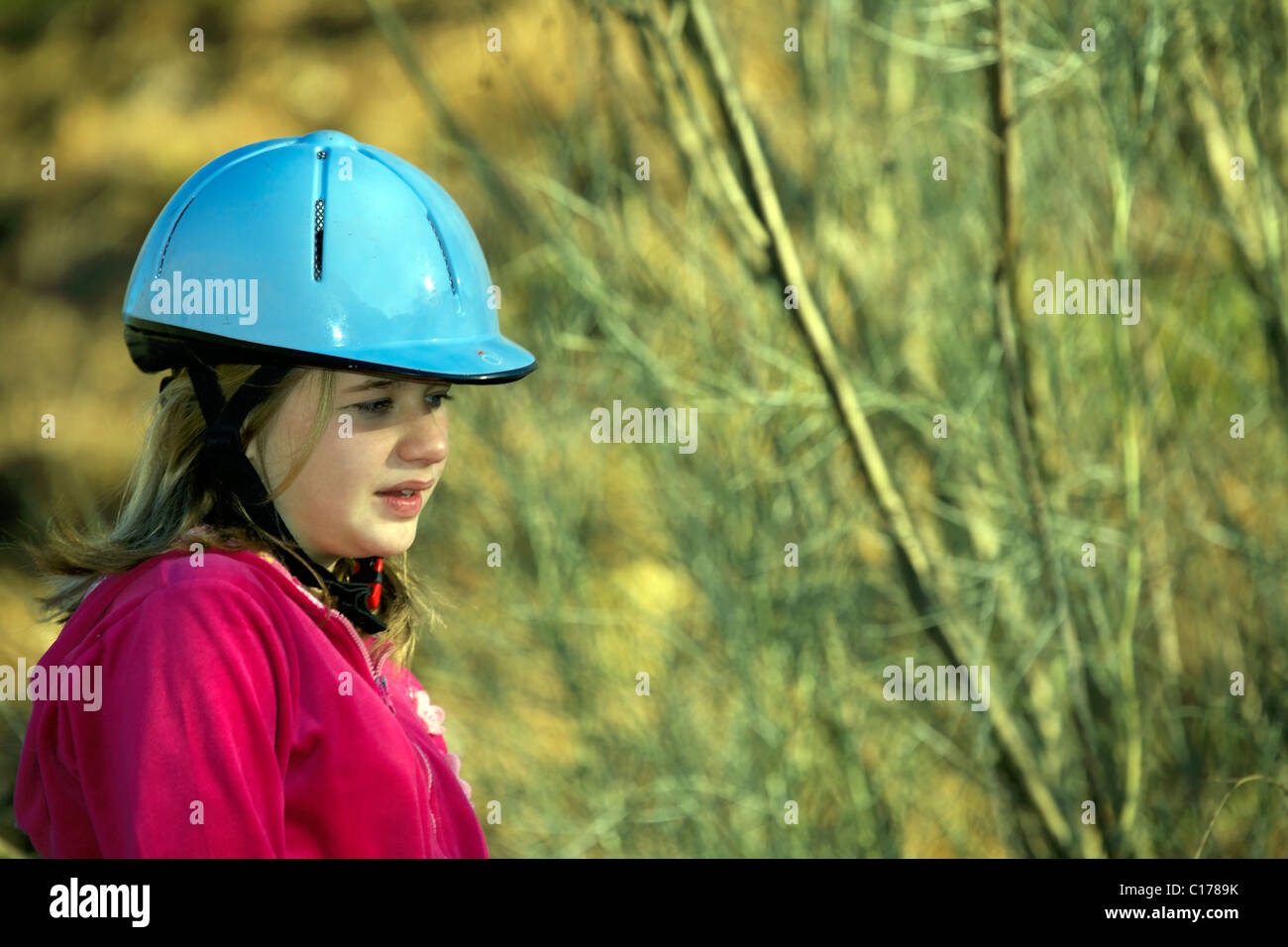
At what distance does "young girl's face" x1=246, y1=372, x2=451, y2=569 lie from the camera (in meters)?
1.96

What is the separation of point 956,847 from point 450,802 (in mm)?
Answer: 4087

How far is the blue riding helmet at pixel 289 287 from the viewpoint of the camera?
1.94m

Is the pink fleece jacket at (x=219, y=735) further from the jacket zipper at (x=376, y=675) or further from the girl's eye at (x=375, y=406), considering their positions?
the girl's eye at (x=375, y=406)

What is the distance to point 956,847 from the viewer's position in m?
5.62

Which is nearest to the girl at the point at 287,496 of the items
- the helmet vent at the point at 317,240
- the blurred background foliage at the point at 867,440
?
the helmet vent at the point at 317,240

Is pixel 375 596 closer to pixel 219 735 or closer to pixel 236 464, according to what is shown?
pixel 236 464

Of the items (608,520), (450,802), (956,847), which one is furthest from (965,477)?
(450,802)

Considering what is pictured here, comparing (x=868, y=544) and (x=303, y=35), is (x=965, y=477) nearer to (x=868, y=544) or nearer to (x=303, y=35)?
(x=868, y=544)

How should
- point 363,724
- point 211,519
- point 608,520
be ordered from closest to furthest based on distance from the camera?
point 363,724
point 211,519
point 608,520

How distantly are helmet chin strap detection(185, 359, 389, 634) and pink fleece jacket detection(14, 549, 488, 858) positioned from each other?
10 centimetres

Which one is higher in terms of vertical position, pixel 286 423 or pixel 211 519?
pixel 286 423

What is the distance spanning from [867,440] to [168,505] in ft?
8.97

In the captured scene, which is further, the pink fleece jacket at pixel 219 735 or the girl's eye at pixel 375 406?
the girl's eye at pixel 375 406

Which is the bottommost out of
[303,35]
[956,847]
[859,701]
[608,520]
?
[956,847]
